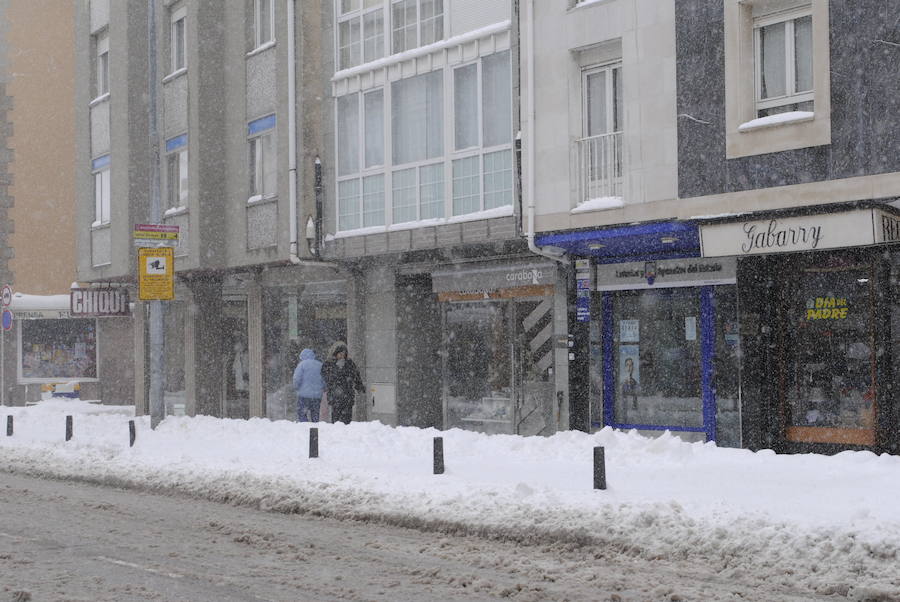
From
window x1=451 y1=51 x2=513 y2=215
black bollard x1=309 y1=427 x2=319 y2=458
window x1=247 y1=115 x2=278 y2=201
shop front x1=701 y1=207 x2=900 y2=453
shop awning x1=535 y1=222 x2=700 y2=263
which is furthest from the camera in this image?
window x1=247 y1=115 x2=278 y2=201

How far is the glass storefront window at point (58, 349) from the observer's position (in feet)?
118

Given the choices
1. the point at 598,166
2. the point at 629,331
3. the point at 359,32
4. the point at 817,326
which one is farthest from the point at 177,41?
the point at 817,326

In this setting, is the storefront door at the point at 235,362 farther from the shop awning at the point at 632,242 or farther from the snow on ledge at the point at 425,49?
the shop awning at the point at 632,242

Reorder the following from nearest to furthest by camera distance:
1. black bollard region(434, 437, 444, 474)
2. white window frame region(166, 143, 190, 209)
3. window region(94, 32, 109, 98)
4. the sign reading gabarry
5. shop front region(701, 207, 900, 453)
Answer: black bollard region(434, 437, 444, 474)
the sign reading gabarry
shop front region(701, 207, 900, 453)
white window frame region(166, 143, 190, 209)
window region(94, 32, 109, 98)

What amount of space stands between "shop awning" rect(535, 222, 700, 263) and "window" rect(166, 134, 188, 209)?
11.5 m

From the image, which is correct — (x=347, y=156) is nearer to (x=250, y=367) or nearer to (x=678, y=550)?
(x=250, y=367)

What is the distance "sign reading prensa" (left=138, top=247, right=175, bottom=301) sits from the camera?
18.7 metres

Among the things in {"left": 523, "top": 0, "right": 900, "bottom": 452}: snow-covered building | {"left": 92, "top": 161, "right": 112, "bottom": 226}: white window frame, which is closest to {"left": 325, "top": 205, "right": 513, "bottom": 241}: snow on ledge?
{"left": 523, "top": 0, "right": 900, "bottom": 452}: snow-covered building

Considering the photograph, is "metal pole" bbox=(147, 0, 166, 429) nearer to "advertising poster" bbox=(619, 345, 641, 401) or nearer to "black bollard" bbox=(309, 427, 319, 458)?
"black bollard" bbox=(309, 427, 319, 458)

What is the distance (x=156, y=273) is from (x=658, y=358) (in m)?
8.48

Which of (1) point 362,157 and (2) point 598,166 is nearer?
(2) point 598,166

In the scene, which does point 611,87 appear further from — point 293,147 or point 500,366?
point 293,147

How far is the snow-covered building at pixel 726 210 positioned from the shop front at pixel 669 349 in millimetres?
26

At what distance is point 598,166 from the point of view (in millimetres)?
16875
